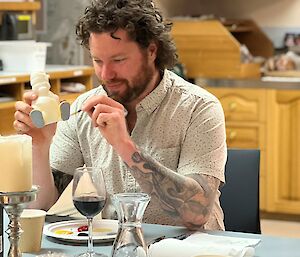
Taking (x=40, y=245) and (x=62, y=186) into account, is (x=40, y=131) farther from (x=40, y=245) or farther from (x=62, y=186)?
(x=40, y=245)

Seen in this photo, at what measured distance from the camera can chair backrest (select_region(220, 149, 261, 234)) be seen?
245 centimetres

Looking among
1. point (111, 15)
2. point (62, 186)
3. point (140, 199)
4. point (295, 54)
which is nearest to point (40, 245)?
point (140, 199)

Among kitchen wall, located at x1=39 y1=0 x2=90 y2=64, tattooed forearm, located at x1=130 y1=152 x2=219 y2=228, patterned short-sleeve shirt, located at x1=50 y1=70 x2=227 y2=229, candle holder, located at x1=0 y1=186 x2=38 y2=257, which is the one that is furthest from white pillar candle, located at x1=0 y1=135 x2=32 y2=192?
kitchen wall, located at x1=39 y1=0 x2=90 y2=64

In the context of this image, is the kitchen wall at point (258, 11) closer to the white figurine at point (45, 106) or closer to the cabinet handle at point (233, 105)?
the cabinet handle at point (233, 105)

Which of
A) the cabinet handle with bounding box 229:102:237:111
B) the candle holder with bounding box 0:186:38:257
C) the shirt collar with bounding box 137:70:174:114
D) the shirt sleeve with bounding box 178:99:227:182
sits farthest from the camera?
the cabinet handle with bounding box 229:102:237:111

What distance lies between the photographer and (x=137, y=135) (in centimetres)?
229

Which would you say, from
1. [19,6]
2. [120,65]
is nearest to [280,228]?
[19,6]

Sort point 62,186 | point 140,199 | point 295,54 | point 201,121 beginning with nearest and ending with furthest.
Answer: point 140,199, point 201,121, point 62,186, point 295,54

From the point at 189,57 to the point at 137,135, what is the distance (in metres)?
2.74

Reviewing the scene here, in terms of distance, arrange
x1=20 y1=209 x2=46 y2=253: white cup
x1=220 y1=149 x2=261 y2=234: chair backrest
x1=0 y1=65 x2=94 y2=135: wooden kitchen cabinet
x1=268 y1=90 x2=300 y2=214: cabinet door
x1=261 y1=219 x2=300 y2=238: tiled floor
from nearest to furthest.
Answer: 1. x1=20 y1=209 x2=46 y2=253: white cup
2. x1=220 y1=149 x2=261 y2=234: chair backrest
3. x1=0 y1=65 x2=94 y2=135: wooden kitchen cabinet
4. x1=261 y1=219 x2=300 y2=238: tiled floor
5. x1=268 y1=90 x2=300 y2=214: cabinet door

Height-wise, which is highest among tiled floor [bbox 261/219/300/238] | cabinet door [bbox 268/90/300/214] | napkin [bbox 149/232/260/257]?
napkin [bbox 149/232/260/257]

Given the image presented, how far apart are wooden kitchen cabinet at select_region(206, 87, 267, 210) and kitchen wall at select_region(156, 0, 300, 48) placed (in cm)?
82

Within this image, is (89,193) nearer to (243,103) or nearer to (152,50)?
(152,50)

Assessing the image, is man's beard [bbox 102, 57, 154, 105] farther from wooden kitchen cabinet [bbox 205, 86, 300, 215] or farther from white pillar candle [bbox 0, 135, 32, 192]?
wooden kitchen cabinet [bbox 205, 86, 300, 215]
